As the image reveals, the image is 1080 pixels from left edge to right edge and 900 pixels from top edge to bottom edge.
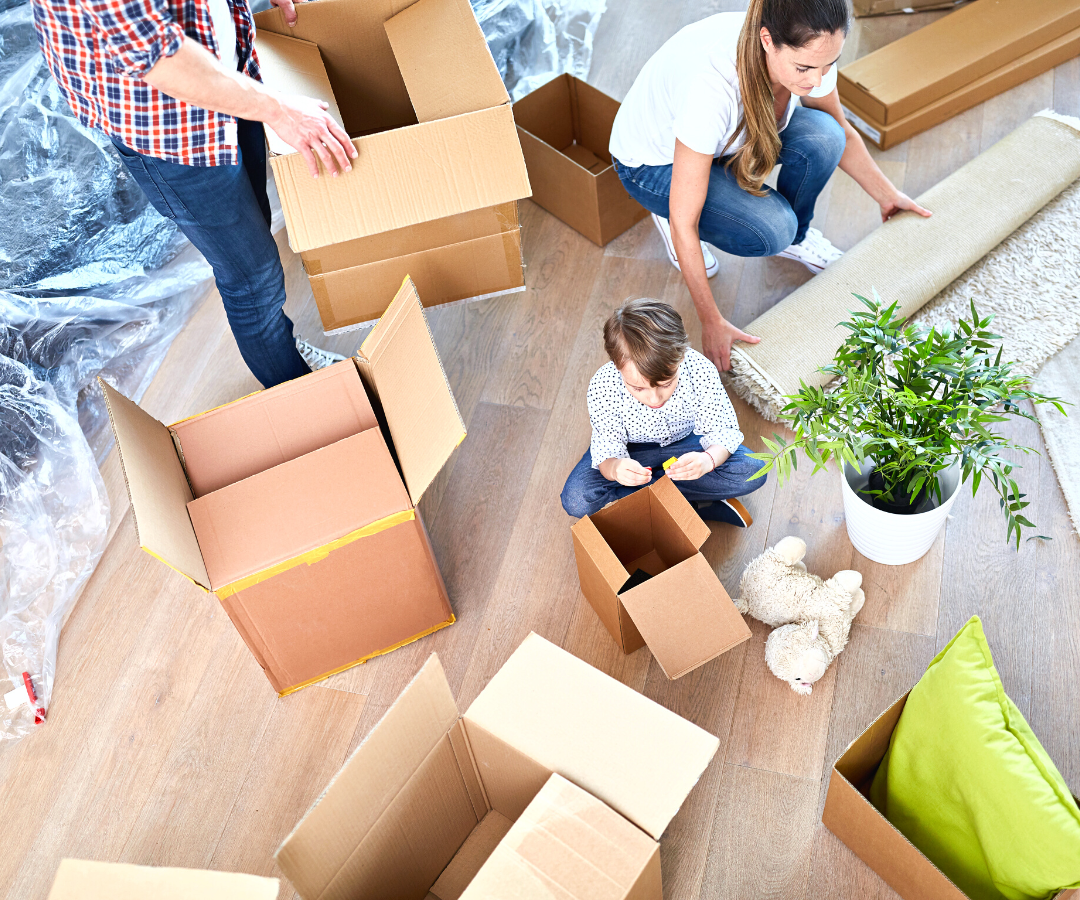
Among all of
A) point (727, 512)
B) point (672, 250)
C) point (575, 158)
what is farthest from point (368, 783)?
point (575, 158)

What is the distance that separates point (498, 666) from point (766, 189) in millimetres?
1024

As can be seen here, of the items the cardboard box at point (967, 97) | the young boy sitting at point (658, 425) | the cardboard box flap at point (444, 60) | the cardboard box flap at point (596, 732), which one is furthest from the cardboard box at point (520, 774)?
the cardboard box at point (967, 97)

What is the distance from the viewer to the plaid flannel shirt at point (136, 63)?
3.34 feet

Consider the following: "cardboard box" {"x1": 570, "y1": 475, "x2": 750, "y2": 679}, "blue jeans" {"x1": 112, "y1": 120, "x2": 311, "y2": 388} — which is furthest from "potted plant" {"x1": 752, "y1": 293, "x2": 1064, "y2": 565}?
"blue jeans" {"x1": 112, "y1": 120, "x2": 311, "y2": 388}

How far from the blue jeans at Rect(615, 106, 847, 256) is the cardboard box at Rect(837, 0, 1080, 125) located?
1.34 feet

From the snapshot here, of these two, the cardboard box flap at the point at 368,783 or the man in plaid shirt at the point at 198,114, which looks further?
the man in plaid shirt at the point at 198,114

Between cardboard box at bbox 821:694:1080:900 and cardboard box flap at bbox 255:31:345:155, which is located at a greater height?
cardboard box flap at bbox 255:31:345:155

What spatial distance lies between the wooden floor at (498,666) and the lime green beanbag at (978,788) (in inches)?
6.0

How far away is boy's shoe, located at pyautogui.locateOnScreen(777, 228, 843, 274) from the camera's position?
6.00ft

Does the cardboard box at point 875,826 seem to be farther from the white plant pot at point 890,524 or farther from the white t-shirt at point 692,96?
the white t-shirt at point 692,96

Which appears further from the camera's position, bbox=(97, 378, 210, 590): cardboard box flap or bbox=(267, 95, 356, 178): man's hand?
bbox=(267, 95, 356, 178): man's hand

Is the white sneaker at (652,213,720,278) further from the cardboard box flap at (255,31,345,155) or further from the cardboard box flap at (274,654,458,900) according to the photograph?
the cardboard box flap at (274,654,458,900)

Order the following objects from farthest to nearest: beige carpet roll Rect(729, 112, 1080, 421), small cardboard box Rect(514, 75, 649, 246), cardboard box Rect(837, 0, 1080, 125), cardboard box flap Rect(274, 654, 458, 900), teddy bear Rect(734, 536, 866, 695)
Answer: cardboard box Rect(837, 0, 1080, 125), small cardboard box Rect(514, 75, 649, 246), beige carpet roll Rect(729, 112, 1080, 421), teddy bear Rect(734, 536, 866, 695), cardboard box flap Rect(274, 654, 458, 900)

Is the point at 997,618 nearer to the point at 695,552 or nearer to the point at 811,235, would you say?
the point at 695,552
